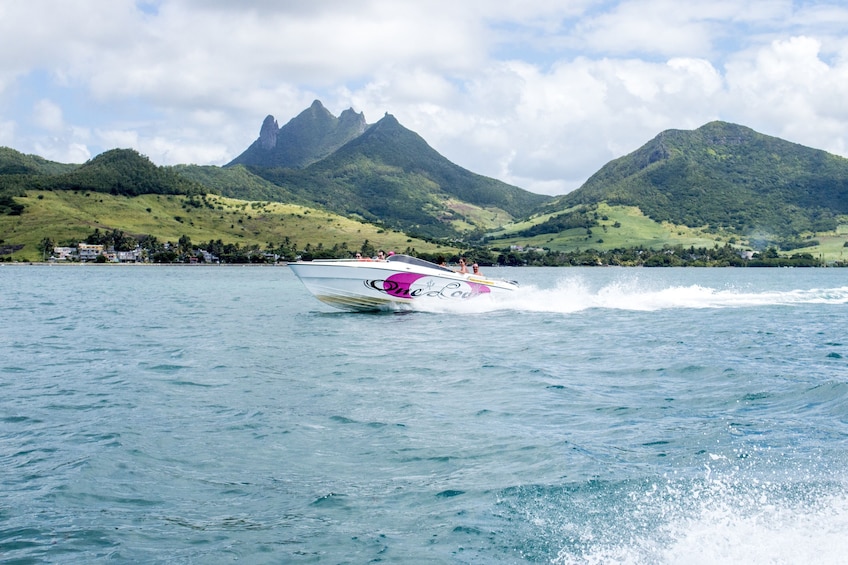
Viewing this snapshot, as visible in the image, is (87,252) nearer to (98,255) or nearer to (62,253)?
(98,255)

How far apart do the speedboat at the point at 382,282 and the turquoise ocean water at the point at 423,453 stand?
8.55 metres

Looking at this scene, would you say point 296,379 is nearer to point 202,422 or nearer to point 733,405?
point 202,422

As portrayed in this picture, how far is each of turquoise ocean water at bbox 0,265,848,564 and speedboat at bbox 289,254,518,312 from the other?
8.55 meters

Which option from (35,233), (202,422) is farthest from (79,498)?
(35,233)

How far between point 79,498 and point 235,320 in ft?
89.1

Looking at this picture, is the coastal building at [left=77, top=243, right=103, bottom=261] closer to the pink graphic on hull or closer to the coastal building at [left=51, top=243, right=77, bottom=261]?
the coastal building at [left=51, top=243, right=77, bottom=261]

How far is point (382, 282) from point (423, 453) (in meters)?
22.7

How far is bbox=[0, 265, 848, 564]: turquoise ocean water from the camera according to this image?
7758 mm

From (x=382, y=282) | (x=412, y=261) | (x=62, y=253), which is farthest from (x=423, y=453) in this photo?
(x=62, y=253)

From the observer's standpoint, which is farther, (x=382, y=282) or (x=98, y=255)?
(x=98, y=255)

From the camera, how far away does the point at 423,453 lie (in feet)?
37.1

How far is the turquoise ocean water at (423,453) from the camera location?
776 centimetres

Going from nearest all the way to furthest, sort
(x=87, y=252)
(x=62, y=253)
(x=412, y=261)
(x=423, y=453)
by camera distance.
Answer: (x=423, y=453), (x=412, y=261), (x=62, y=253), (x=87, y=252)

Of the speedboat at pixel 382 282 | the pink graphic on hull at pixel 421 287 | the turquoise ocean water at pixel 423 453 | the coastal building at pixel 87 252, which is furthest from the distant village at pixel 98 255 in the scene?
the turquoise ocean water at pixel 423 453
